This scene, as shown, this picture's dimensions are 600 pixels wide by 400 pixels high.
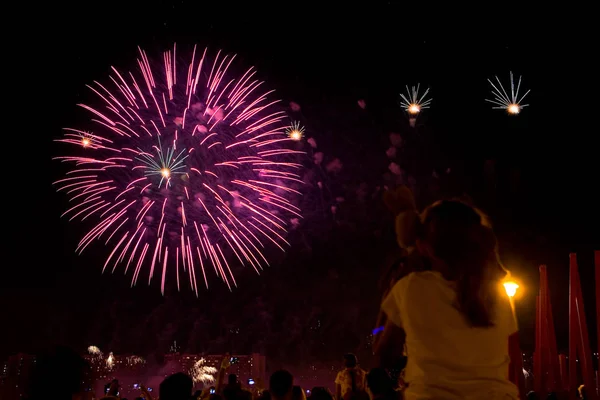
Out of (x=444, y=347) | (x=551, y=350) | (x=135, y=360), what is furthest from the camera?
(x=135, y=360)

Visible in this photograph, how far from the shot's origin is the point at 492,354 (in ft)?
8.25

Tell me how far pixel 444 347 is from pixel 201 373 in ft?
183

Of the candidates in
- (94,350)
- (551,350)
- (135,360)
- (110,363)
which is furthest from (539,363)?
(94,350)

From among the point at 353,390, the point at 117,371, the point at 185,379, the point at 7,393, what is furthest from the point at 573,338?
the point at 117,371

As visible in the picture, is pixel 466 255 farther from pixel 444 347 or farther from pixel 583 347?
pixel 583 347

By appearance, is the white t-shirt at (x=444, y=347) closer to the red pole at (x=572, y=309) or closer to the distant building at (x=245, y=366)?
the red pole at (x=572, y=309)

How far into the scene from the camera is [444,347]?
2467 mm

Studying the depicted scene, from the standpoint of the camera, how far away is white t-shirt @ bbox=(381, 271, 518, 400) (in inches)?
95.2

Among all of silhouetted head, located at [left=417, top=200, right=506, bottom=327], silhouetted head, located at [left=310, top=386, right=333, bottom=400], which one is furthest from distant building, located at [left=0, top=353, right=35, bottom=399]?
silhouetted head, located at [left=310, top=386, right=333, bottom=400]

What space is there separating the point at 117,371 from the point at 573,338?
160ft

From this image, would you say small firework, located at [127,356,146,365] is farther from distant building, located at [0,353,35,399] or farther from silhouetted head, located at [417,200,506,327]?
silhouetted head, located at [417,200,506,327]

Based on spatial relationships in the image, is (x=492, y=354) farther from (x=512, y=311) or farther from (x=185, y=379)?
(x=185, y=379)

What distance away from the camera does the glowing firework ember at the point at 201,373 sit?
178 ft

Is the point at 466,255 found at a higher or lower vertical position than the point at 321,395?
higher
